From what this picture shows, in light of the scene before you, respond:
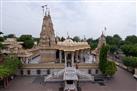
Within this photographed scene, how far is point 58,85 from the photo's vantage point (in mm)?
31672

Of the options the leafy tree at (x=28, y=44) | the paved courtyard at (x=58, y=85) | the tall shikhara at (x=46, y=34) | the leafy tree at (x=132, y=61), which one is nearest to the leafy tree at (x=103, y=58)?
the paved courtyard at (x=58, y=85)

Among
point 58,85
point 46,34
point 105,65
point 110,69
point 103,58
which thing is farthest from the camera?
point 46,34

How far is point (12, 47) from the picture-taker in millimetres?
40312

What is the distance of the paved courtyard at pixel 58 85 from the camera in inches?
1175

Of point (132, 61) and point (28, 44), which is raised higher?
point (28, 44)

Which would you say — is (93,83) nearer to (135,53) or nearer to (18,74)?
(18,74)

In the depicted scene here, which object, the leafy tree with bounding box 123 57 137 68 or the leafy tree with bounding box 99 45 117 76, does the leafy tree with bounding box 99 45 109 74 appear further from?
the leafy tree with bounding box 123 57 137 68

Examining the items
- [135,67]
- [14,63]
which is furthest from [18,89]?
[135,67]

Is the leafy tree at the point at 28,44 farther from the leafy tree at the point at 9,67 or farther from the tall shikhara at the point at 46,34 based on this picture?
the leafy tree at the point at 9,67

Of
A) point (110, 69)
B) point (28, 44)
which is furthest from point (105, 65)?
point (28, 44)

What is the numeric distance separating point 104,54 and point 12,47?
15.8 metres

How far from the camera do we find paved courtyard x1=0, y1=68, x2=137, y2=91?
29.8 meters

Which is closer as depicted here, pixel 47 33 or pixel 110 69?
pixel 110 69

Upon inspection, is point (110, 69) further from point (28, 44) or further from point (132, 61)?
point (28, 44)
